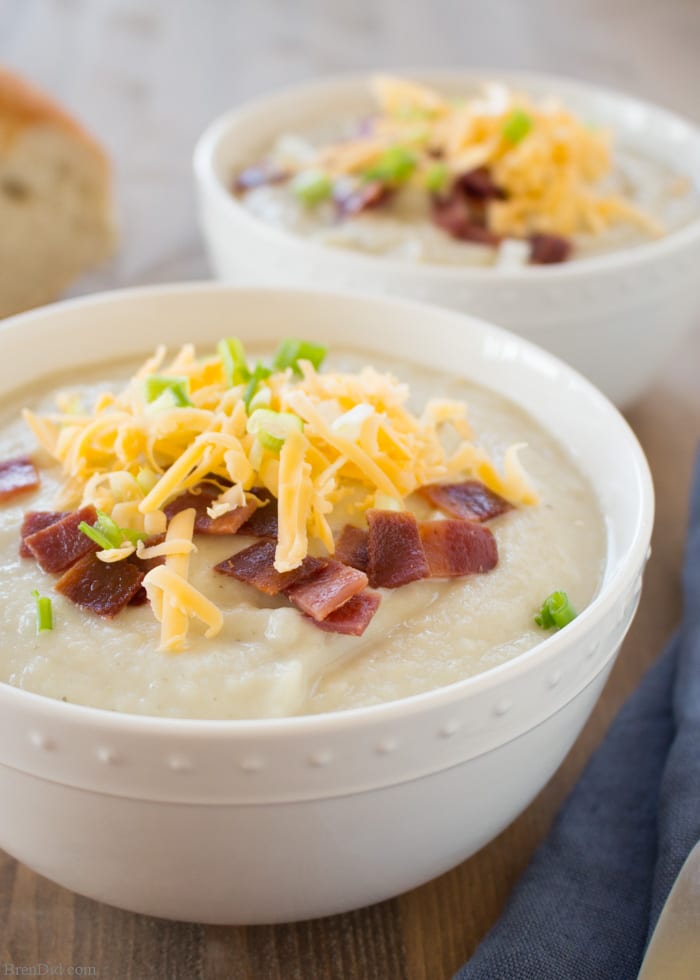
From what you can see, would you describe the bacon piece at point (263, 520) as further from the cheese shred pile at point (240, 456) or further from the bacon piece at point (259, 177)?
the bacon piece at point (259, 177)

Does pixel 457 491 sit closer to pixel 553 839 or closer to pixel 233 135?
pixel 553 839

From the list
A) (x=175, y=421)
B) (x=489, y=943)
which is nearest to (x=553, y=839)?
(x=489, y=943)

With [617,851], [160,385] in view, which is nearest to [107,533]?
[160,385]

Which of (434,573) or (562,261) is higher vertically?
(434,573)

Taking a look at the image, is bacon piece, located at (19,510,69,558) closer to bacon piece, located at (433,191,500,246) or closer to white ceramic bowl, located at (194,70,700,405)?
white ceramic bowl, located at (194,70,700,405)

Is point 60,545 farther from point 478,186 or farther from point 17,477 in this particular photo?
point 478,186
